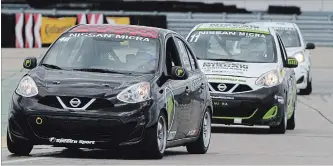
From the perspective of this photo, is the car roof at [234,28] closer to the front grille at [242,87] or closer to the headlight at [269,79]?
the headlight at [269,79]

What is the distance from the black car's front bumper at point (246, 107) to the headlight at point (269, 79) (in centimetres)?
10

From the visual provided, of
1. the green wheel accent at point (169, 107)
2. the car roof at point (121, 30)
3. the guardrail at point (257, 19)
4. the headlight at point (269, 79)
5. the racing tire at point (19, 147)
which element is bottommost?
the guardrail at point (257, 19)

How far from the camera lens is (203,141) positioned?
13016 mm

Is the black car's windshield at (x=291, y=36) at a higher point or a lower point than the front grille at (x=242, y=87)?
lower

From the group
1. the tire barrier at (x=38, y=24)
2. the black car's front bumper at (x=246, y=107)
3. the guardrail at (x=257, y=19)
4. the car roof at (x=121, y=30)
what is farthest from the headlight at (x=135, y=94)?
the guardrail at (x=257, y=19)

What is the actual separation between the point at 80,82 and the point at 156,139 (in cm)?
89

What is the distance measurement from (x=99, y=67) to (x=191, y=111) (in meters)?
1.30

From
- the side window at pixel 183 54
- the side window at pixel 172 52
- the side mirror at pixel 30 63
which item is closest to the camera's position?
the side mirror at pixel 30 63

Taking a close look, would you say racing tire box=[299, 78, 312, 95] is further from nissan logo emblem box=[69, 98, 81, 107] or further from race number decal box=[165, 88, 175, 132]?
nissan logo emblem box=[69, 98, 81, 107]

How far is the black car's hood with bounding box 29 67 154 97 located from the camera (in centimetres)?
1084

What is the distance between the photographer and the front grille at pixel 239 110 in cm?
1614

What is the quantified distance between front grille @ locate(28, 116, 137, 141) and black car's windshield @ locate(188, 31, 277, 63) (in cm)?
635

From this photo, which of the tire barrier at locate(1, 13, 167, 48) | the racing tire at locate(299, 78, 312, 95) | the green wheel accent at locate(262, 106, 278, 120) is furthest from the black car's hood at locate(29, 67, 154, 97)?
the tire barrier at locate(1, 13, 167, 48)

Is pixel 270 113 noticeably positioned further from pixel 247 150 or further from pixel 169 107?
pixel 169 107
